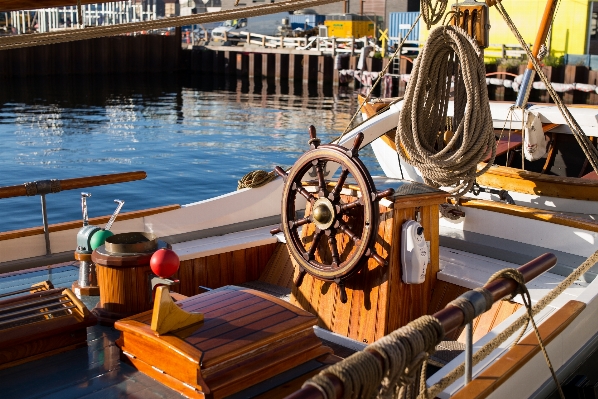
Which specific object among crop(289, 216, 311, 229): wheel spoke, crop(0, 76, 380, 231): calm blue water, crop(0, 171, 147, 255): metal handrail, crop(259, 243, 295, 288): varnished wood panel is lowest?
crop(0, 76, 380, 231): calm blue water

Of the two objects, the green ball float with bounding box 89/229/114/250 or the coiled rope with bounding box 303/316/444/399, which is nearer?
the coiled rope with bounding box 303/316/444/399

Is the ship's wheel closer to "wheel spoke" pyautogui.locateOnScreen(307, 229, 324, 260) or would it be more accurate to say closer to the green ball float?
"wheel spoke" pyautogui.locateOnScreen(307, 229, 324, 260)

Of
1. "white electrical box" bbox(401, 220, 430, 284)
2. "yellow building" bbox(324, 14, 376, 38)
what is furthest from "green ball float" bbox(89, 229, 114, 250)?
"yellow building" bbox(324, 14, 376, 38)

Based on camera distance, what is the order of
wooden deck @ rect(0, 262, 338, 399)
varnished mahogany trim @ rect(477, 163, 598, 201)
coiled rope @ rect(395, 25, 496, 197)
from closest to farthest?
1. wooden deck @ rect(0, 262, 338, 399)
2. coiled rope @ rect(395, 25, 496, 197)
3. varnished mahogany trim @ rect(477, 163, 598, 201)

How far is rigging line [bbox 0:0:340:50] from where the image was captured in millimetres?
3247

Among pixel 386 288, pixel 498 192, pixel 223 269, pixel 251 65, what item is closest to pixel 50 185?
pixel 223 269

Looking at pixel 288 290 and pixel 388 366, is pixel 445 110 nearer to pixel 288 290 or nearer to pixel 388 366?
pixel 288 290

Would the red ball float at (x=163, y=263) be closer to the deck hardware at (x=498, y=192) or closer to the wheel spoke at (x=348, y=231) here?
the wheel spoke at (x=348, y=231)

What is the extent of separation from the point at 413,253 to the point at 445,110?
1216 millimetres

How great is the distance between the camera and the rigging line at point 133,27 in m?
3.25

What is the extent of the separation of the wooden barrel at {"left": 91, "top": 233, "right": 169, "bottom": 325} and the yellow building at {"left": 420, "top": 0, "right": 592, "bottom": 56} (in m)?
24.0

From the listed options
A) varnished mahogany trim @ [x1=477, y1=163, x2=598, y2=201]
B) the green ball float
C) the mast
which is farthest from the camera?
the mast

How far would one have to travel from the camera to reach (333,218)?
4172 millimetres

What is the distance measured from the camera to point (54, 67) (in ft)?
105
